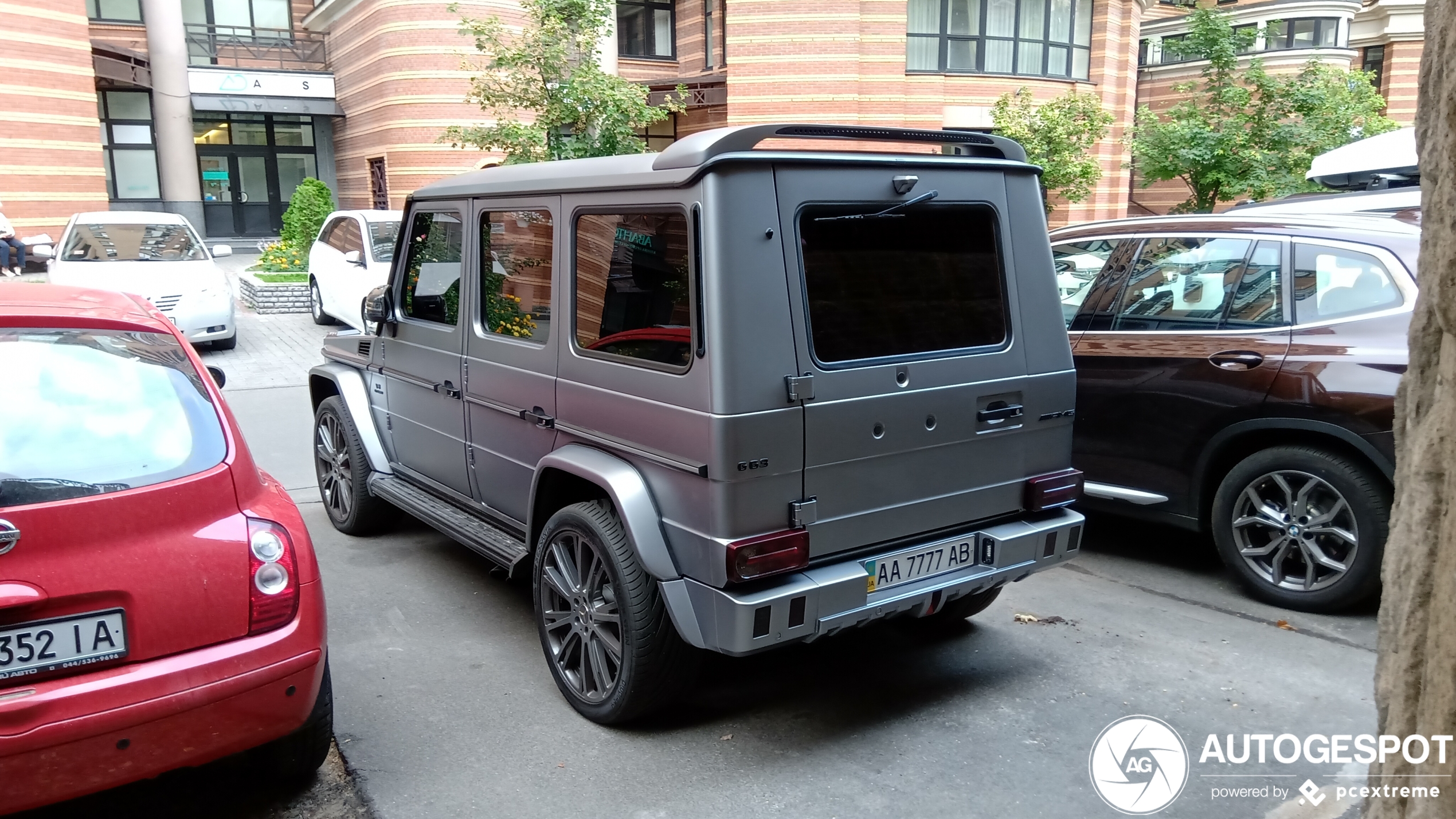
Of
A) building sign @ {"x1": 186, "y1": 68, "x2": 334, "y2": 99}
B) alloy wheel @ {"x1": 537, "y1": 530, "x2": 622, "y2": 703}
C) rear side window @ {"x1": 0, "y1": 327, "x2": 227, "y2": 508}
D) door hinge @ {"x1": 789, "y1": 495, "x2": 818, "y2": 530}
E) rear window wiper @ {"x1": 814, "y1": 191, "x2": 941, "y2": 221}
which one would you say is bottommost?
alloy wheel @ {"x1": 537, "y1": 530, "x2": 622, "y2": 703}

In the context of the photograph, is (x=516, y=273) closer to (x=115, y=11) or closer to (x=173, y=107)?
(x=173, y=107)

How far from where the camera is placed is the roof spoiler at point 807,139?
3410 millimetres

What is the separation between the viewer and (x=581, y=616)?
403cm

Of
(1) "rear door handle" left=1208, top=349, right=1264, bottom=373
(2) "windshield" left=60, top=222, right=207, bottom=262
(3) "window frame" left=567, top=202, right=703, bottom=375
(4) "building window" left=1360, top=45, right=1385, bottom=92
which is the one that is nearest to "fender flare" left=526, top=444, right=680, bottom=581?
(3) "window frame" left=567, top=202, right=703, bottom=375

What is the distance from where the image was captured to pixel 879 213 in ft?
12.2

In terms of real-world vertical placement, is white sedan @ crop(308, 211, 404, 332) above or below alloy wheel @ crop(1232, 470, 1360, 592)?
above

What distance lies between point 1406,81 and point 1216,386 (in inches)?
1468

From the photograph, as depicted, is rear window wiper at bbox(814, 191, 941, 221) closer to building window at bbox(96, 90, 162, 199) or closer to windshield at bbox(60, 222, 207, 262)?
Result: windshield at bbox(60, 222, 207, 262)

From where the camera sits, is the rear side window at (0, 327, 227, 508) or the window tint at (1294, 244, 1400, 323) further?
the window tint at (1294, 244, 1400, 323)

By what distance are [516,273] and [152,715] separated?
2.36 meters

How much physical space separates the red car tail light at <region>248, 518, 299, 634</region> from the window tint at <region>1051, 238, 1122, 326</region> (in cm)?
427

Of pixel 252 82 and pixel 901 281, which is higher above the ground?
pixel 252 82

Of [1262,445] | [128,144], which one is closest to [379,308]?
[1262,445]

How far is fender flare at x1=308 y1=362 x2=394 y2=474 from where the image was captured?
5957 millimetres
